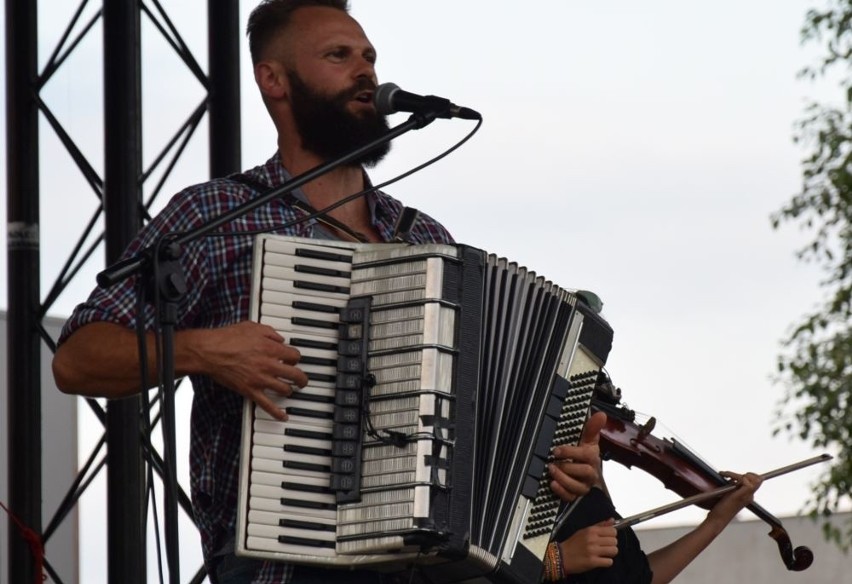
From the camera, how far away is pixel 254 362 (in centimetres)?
255

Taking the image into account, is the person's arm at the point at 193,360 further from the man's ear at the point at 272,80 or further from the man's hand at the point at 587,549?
the man's hand at the point at 587,549

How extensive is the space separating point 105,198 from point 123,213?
0.08 metres

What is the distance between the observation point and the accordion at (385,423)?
2535mm

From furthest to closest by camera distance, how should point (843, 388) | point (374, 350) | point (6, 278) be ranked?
point (843, 388), point (6, 278), point (374, 350)

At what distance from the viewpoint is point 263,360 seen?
255 cm

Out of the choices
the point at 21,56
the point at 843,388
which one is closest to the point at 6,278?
the point at 21,56

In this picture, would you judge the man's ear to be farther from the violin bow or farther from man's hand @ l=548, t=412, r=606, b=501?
the violin bow

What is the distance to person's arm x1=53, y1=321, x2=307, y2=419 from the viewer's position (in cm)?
255

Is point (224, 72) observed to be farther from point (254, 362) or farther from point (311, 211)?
point (254, 362)

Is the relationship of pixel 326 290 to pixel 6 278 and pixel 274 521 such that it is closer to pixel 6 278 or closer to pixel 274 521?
pixel 274 521

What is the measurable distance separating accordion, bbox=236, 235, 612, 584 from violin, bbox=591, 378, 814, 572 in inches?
49.7

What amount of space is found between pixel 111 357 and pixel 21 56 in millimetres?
2550

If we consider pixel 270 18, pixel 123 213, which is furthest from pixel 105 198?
pixel 270 18

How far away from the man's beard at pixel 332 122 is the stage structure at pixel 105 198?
5.11ft
